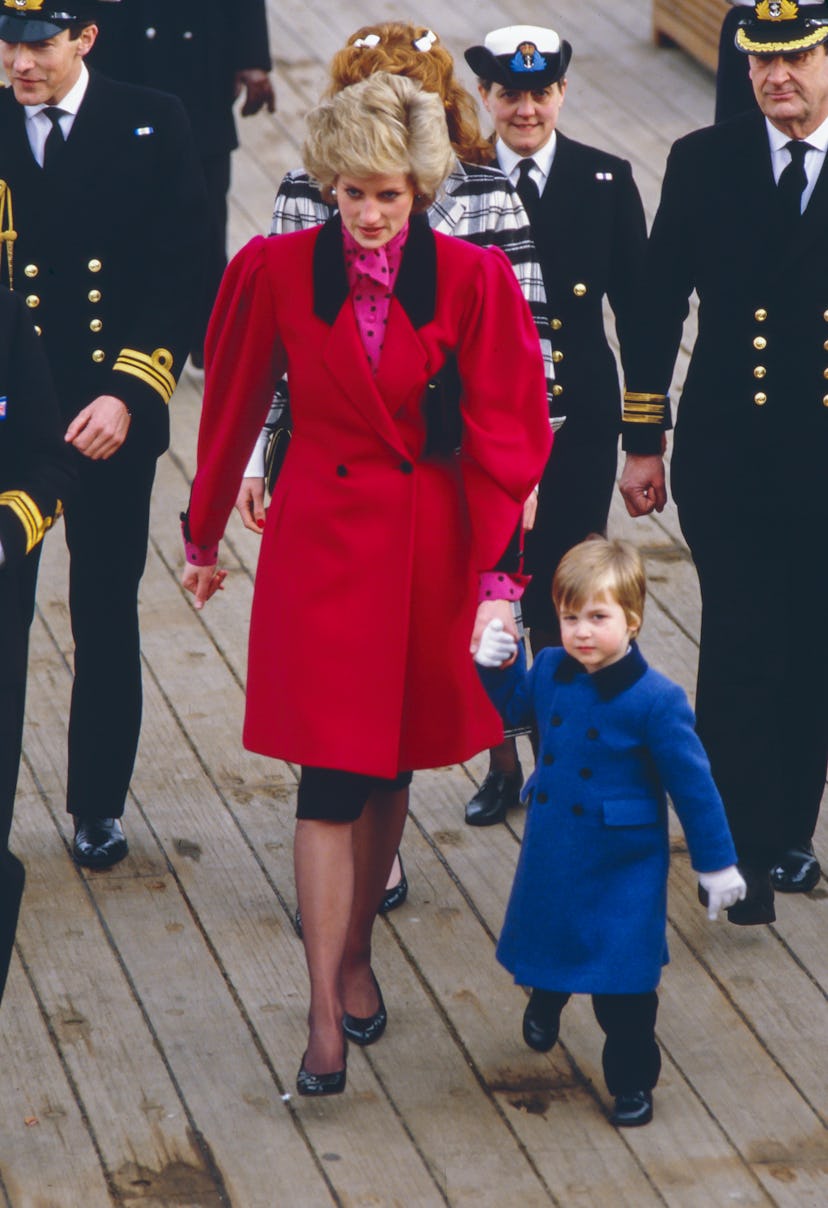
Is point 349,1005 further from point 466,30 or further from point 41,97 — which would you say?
point 466,30

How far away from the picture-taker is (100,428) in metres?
4.51

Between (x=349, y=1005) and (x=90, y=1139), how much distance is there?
59cm

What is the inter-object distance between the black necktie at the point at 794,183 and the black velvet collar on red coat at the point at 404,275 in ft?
2.83

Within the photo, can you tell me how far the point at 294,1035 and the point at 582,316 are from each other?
1663 millimetres

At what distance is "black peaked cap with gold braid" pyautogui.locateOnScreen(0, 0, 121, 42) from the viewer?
4.39 meters

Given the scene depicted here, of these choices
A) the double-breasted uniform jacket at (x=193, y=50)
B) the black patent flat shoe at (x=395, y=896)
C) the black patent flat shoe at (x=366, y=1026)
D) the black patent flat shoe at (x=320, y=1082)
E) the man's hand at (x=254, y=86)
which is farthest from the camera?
the man's hand at (x=254, y=86)

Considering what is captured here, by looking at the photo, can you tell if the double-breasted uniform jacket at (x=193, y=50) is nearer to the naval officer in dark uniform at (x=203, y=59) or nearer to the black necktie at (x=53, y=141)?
the naval officer in dark uniform at (x=203, y=59)

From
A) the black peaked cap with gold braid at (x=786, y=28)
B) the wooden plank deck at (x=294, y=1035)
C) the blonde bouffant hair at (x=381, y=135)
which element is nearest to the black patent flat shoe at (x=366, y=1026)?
the wooden plank deck at (x=294, y=1035)

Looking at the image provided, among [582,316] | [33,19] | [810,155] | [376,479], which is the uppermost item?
[33,19]

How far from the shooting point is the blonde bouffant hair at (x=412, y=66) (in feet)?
14.0

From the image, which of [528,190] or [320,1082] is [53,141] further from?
[320,1082]

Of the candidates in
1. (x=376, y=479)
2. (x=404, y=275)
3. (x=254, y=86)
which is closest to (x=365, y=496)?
(x=376, y=479)

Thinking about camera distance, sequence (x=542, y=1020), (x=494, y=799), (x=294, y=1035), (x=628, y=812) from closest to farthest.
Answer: (x=628, y=812)
(x=542, y=1020)
(x=294, y=1035)
(x=494, y=799)

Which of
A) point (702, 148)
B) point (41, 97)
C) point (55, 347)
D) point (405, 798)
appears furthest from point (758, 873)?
point (41, 97)
